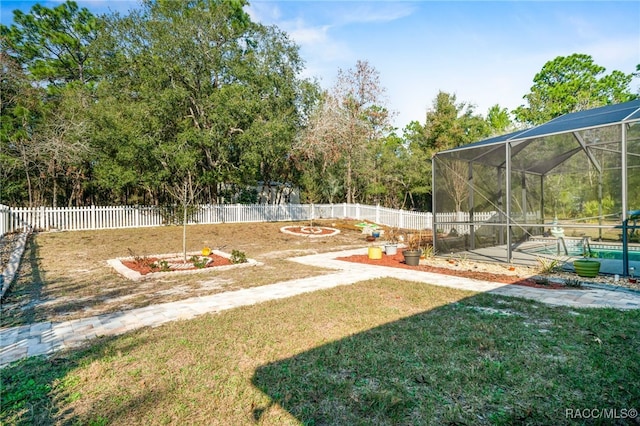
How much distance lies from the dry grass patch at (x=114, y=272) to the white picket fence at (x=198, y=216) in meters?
1.09

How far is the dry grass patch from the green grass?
178cm

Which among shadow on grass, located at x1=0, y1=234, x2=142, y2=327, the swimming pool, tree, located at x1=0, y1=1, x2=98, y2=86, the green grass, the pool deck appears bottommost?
the green grass

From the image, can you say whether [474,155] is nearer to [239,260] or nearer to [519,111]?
[239,260]

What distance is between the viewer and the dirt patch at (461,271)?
636 centimetres

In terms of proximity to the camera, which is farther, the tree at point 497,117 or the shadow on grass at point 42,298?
the tree at point 497,117

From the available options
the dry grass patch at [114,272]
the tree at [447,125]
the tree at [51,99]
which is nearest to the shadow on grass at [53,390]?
the dry grass patch at [114,272]

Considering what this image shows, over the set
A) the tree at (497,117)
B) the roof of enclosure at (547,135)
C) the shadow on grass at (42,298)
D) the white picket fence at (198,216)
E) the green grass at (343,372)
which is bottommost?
the green grass at (343,372)

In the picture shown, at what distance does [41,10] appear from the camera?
76.3ft

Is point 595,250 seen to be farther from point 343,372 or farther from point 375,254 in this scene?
point 343,372

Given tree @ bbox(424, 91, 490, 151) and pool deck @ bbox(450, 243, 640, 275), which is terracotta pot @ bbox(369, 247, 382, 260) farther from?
tree @ bbox(424, 91, 490, 151)

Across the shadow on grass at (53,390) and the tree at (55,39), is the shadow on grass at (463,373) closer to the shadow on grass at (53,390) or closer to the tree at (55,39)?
the shadow on grass at (53,390)

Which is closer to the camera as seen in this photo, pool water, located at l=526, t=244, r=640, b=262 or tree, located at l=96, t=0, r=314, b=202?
pool water, located at l=526, t=244, r=640, b=262

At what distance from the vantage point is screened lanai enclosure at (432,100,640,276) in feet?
28.7

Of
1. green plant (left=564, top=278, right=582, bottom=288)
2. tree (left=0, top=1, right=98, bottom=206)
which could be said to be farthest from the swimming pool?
tree (left=0, top=1, right=98, bottom=206)
